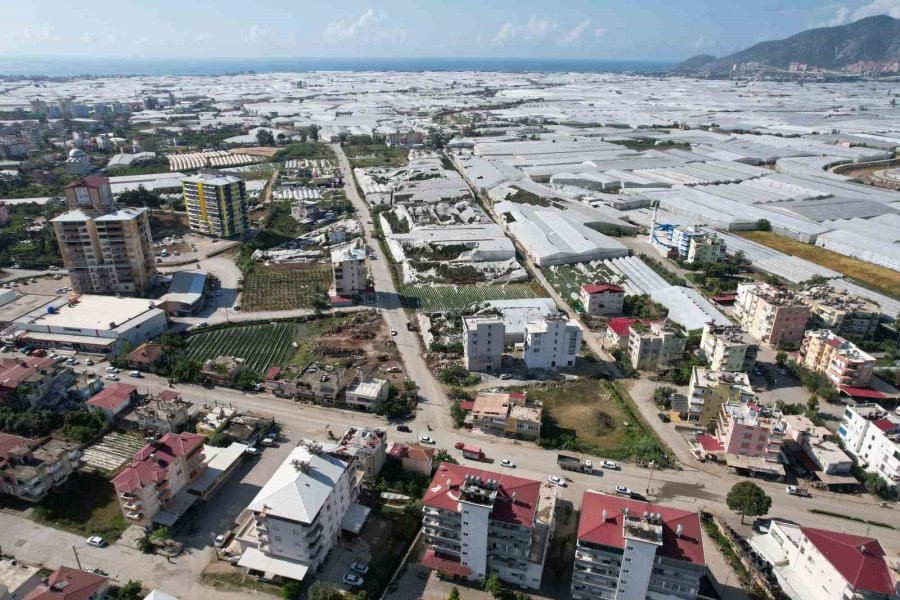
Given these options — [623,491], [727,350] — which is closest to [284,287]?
[623,491]

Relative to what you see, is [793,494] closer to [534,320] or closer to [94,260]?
[534,320]

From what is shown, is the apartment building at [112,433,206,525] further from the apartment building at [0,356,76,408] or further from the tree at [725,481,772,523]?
the tree at [725,481,772,523]

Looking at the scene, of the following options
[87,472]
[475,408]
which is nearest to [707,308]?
[475,408]

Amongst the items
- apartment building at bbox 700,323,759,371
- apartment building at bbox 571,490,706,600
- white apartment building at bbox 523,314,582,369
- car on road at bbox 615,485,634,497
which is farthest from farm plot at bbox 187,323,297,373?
apartment building at bbox 700,323,759,371

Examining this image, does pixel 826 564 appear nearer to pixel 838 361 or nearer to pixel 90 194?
pixel 838 361

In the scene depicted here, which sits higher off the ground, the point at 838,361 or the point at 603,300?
the point at 838,361

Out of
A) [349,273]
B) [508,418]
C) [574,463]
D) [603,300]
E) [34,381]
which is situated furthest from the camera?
[349,273]
